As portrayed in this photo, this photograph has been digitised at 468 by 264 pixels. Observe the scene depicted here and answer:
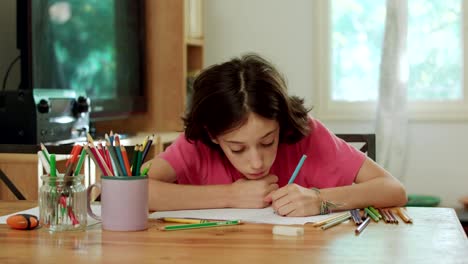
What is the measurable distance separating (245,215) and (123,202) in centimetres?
26

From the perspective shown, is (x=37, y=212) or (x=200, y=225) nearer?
(x=200, y=225)

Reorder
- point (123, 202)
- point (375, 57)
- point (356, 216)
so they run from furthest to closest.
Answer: point (375, 57) → point (356, 216) → point (123, 202)

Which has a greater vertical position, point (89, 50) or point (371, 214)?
point (89, 50)

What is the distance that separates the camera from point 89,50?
328cm

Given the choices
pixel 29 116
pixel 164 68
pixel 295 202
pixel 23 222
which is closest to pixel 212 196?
pixel 295 202

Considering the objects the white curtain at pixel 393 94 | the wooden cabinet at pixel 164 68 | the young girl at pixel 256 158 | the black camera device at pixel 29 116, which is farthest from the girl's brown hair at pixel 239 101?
the white curtain at pixel 393 94

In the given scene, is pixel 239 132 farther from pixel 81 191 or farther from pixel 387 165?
pixel 387 165

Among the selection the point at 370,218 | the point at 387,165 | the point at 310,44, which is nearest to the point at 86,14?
the point at 310,44

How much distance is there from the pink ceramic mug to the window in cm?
317

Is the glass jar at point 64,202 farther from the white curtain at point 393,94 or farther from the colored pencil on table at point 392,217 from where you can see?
the white curtain at point 393,94

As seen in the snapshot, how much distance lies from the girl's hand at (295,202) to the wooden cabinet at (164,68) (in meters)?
2.59

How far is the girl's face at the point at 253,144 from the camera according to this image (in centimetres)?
151

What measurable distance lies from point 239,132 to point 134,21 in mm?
2519

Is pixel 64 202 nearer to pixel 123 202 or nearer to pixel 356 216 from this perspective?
pixel 123 202
